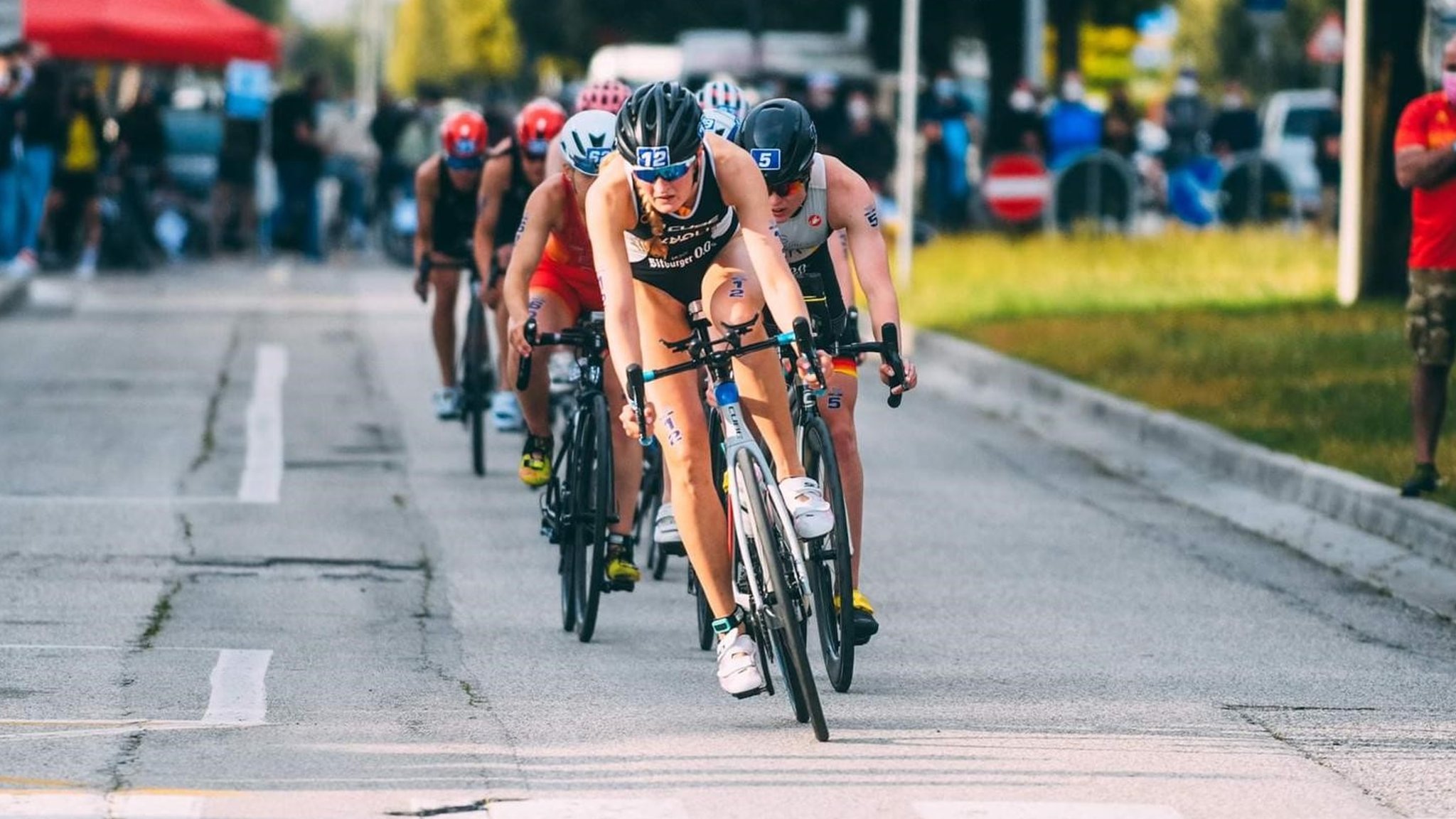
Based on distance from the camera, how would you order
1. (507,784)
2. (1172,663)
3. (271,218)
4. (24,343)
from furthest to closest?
1. (271,218)
2. (24,343)
3. (1172,663)
4. (507,784)

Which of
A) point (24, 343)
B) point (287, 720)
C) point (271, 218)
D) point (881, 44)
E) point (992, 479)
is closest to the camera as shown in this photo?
point (287, 720)

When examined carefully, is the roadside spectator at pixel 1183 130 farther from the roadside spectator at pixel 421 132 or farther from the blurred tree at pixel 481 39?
the blurred tree at pixel 481 39

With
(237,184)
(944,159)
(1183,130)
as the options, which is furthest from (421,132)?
(1183,130)

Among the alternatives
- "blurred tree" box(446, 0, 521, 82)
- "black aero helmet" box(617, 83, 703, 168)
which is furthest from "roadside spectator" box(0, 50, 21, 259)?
"blurred tree" box(446, 0, 521, 82)

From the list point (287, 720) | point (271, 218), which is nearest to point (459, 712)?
point (287, 720)

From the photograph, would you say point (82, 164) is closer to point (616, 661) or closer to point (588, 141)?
point (588, 141)

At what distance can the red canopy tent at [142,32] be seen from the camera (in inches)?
1275

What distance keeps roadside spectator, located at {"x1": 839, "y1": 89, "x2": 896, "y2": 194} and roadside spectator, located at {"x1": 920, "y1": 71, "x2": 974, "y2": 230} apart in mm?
487

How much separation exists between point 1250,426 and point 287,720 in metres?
8.03

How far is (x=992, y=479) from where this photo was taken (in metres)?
14.3

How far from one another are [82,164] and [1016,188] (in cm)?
872

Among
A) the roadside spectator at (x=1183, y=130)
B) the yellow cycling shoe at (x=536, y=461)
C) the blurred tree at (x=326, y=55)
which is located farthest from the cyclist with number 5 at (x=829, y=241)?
the blurred tree at (x=326, y=55)

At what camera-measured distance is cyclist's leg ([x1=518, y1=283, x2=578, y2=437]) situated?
10.9 m

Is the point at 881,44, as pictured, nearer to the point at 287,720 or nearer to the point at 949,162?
the point at 949,162
